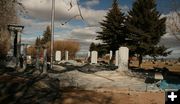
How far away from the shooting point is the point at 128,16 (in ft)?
174

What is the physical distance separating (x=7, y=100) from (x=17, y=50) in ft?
53.4

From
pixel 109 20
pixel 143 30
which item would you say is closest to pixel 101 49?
pixel 109 20

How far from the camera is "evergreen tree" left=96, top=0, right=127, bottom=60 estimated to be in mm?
54719

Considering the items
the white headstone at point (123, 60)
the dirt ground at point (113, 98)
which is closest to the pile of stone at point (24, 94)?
the dirt ground at point (113, 98)

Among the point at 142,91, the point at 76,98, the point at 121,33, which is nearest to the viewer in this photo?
the point at 76,98

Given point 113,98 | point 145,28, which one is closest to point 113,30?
point 145,28

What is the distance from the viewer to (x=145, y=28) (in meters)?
50.9

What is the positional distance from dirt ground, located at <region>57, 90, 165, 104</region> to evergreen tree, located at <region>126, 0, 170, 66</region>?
106 ft

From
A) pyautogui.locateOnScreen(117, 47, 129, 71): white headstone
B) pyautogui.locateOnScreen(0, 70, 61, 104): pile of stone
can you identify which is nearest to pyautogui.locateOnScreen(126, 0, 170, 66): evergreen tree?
pyautogui.locateOnScreen(117, 47, 129, 71): white headstone

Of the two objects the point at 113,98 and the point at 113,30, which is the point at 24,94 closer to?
the point at 113,98

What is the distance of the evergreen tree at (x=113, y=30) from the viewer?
54.7 metres

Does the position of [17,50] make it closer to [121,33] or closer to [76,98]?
[76,98]

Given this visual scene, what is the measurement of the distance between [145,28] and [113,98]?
36.7m

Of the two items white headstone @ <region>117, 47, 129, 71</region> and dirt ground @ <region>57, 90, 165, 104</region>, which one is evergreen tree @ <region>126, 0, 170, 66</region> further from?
dirt ground @ <region>57, 90, 165, 104</region>
